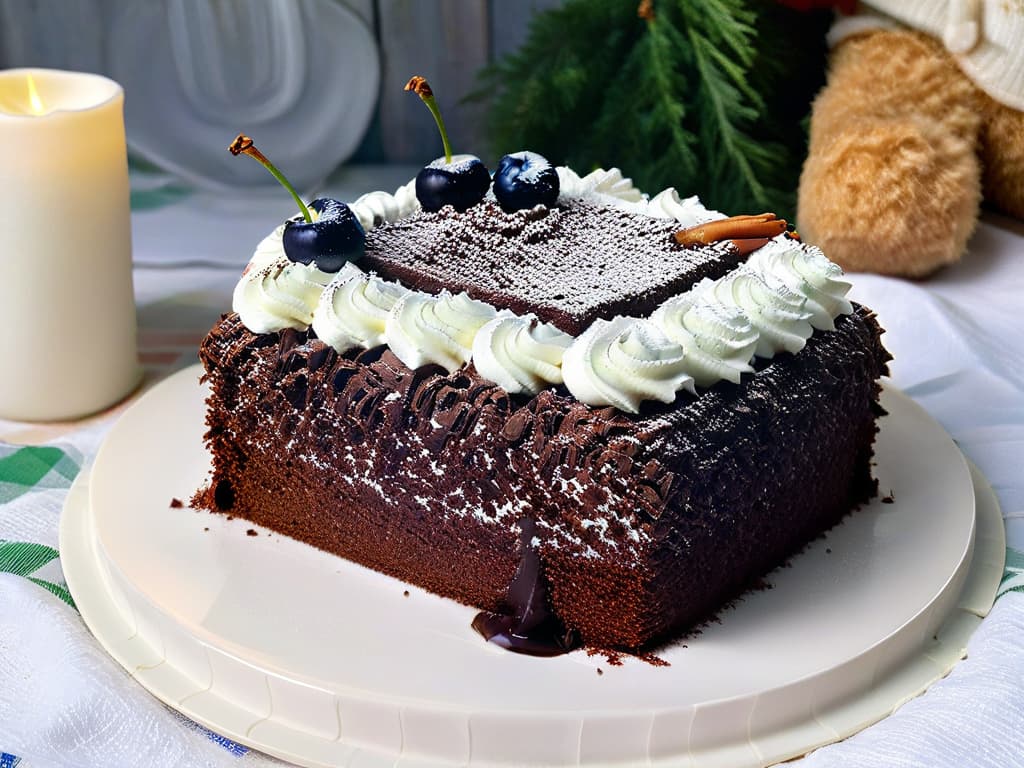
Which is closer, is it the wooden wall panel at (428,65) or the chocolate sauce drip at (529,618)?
the chocolate sauce drip at (529,618)

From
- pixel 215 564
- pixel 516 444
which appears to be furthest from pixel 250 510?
pixel 516 444

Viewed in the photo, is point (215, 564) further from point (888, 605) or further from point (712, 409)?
point (888, 605)

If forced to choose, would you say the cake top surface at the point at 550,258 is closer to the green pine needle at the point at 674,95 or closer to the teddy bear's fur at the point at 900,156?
the teddy bear's fur at the point at 900,156

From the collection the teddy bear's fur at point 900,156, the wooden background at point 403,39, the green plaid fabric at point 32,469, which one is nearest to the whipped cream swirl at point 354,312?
the green plaid fabric at point 32,469

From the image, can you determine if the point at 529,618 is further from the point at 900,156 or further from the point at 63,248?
the point at 900,156

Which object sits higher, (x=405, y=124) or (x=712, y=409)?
(x=712, y=409)

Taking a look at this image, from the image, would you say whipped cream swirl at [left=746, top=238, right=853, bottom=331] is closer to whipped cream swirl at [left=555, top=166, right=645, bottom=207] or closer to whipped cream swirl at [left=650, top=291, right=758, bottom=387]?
whipped cream swirl at [left=650, top=291, right=758, bottom=387]
